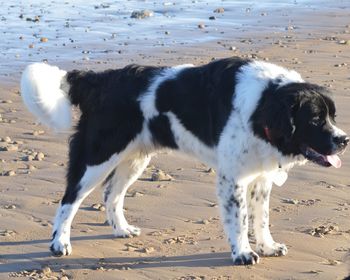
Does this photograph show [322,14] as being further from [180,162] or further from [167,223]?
[167,223]

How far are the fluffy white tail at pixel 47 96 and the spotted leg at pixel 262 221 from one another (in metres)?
1.52

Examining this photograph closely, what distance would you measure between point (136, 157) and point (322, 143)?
1.61 m

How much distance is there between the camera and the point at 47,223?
21.6 ft

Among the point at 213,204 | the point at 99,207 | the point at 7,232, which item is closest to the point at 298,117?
the point at 213,204

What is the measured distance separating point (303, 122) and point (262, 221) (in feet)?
3.00

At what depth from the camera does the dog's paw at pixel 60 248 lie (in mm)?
6082

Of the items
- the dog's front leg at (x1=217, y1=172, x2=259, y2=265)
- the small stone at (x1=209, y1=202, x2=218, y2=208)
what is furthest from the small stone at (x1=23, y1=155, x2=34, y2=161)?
the dog's front leg at (x1=217, y1=172, x2=259, y2=265)

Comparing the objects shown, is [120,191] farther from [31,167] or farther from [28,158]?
[28,158]

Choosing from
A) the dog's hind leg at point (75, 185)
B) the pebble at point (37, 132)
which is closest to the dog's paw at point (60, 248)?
the dog's hind leg at point (75, 185)

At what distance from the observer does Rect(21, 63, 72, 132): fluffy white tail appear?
6348 mm

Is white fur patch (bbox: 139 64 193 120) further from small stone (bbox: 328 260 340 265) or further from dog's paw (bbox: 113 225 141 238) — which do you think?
small stone (bbox: 328 260 340 265)

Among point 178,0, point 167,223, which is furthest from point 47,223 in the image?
point 178,0

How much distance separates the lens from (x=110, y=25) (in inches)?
688

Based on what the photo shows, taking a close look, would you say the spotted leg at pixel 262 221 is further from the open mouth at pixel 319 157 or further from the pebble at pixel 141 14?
Answer: the pebble at pixel 141 14
